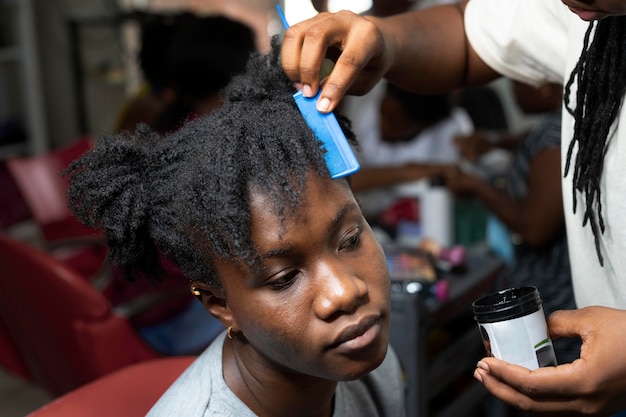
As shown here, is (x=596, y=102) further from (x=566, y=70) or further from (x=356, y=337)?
(x=356, y=337)

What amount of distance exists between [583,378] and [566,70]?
434 millimetres

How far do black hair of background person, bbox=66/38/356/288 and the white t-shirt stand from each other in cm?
28

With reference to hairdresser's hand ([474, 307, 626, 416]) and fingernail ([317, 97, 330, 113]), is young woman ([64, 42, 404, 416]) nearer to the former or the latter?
fingernail ([317, 97, 330, 113])

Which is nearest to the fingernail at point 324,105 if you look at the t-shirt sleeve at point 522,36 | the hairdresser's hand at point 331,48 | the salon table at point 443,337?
the hairdresser's hand at point 331,48

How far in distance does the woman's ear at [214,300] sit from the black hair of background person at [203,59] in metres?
1.33

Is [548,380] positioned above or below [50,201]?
below

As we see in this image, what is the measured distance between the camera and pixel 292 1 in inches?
137

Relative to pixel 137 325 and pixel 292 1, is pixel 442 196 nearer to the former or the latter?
pixel 137 325

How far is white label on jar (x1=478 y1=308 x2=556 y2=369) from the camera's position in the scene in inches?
28.6

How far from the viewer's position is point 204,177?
0.77 m

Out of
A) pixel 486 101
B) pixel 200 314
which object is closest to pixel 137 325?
pixel 200 314

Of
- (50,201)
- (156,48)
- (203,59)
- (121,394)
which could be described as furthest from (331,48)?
(156,48)

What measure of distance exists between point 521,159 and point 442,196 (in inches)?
9.2

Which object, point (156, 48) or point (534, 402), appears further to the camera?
point (156, 48)
